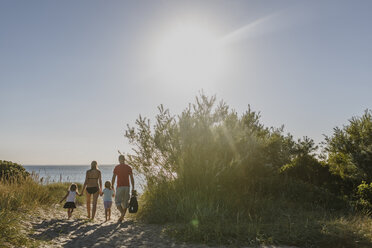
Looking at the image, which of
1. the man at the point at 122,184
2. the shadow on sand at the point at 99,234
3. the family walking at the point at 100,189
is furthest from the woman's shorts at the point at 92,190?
the shadow on sand at the point at 99,234

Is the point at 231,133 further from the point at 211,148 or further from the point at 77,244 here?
the point at 77,244

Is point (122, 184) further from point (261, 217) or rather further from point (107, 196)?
point (261, 217)

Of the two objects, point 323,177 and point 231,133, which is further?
point 323,177

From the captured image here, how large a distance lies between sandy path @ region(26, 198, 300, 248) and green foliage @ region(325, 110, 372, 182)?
1115 centimetres

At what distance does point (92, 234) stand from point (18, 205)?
3.57 metres

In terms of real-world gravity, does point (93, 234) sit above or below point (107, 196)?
below

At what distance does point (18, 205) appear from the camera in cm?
994

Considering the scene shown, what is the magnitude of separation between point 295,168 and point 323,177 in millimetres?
1547

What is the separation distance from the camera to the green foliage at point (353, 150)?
15.2 meters

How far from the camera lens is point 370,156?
15305 mm

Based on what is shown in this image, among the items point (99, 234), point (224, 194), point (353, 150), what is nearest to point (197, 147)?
point (224, 194)

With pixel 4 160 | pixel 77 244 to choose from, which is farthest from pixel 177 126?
pixel 4 160

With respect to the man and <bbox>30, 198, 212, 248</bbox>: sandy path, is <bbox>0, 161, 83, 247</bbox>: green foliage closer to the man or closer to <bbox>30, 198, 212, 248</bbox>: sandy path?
<bbox>30, 198, 212, 248</bbox>: sandy path

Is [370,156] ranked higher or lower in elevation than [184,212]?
higher
